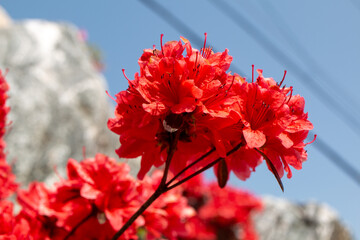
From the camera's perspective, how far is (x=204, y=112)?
943 millimetres

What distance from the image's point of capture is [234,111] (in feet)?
3.14

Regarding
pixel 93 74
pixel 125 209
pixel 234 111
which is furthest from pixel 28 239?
pixel 93 74

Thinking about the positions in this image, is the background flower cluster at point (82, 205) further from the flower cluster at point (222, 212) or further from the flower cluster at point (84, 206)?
the flower cluster at point (222, 212)

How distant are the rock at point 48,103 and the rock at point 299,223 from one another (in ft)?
8.40

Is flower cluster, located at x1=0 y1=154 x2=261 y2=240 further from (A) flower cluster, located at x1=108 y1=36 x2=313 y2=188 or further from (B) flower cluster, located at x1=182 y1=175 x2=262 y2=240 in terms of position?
(B) flower cluster, located at x1=182 y1=175 x2=262 y2=240

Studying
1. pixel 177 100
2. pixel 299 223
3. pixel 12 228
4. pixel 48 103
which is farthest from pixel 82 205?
pixel 299 223

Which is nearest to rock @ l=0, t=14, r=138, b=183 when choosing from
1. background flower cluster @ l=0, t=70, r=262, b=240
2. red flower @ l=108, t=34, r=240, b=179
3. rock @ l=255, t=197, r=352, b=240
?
background flower cluster @ l=0, t=70, r=262, b=240

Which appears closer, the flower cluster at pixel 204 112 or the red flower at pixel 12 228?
the flower cluster at pixel 204 112

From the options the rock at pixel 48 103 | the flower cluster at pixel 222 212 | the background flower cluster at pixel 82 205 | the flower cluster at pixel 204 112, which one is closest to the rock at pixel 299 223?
the flower cluster at pixel 222 212

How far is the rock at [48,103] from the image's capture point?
2650 millimetres

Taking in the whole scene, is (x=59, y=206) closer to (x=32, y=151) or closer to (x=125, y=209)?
(x=125, y=209)

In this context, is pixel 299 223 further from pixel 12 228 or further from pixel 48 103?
pixel 12 228

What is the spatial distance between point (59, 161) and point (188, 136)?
1.91m

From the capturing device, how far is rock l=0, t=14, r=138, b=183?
2.65 metres
